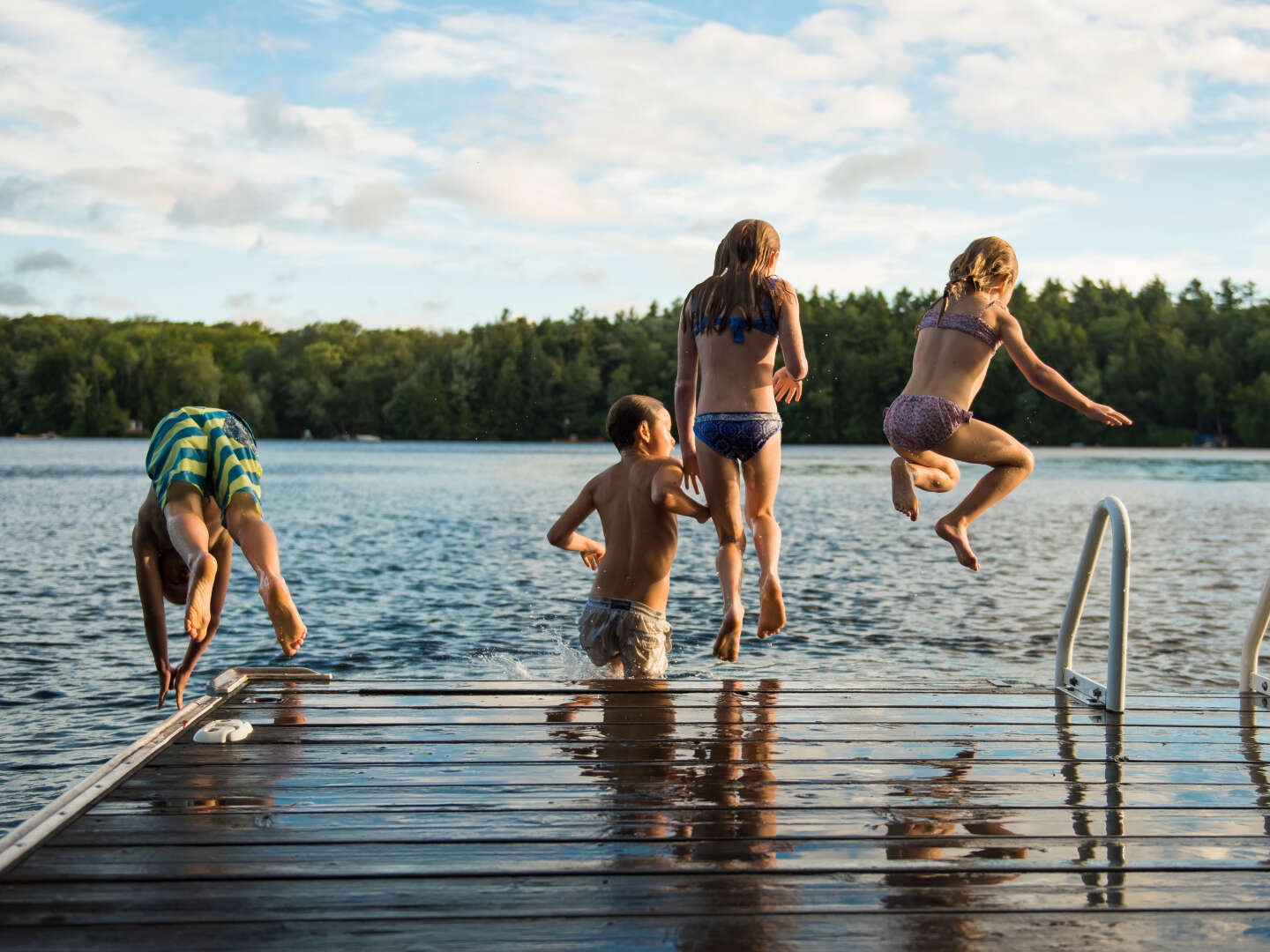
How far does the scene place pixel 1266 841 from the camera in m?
3.36

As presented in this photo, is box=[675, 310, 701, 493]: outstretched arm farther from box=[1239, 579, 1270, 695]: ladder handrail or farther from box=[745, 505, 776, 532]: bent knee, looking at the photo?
box=[1239, 579, 1270, 695]: ladder handrail

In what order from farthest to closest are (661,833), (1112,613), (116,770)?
(1112,613) → (116,770) → (661,833)

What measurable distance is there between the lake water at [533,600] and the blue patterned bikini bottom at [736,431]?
1.47m

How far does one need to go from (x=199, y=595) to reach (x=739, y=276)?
2638 millimetres

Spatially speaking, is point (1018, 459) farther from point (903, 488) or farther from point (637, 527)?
point (637, 527)

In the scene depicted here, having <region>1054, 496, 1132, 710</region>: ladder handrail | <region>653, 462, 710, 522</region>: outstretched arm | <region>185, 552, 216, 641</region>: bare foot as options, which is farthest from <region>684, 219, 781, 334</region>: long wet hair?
<region>185, 552, 216, 641</region>: bare foot

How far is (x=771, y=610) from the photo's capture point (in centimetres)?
516

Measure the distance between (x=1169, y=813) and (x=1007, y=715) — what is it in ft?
4.61

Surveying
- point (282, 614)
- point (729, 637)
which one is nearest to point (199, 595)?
point (282, 614)

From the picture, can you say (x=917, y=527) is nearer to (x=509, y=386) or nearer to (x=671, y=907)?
(x=671, y=907)

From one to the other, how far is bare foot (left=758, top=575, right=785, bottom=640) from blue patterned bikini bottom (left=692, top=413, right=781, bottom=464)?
598 millimetres

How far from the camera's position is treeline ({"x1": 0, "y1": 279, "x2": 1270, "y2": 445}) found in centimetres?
9475

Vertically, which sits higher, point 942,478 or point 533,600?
point 942,478

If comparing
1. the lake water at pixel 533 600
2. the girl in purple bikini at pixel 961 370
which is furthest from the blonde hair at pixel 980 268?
the lake water at pixel 533 600
